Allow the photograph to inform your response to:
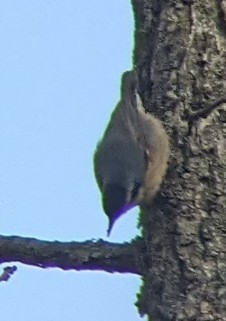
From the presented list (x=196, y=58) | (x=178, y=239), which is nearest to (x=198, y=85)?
(x=196, y=58)

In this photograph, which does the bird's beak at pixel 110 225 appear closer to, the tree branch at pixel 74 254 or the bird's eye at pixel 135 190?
the bird's eye at pixel 135 190

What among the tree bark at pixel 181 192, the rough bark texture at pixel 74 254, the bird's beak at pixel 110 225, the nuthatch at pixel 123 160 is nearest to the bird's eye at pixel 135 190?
the nuthatch at pixel 123 160

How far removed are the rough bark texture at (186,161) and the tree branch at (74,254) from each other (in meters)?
0.09

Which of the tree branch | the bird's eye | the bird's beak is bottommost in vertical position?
the bird's beak

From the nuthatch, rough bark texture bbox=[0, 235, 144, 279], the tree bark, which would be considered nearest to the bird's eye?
the nuthatch

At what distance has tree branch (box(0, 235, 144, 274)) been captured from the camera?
3197 mm

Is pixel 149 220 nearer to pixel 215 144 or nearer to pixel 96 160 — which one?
pixel 215 144

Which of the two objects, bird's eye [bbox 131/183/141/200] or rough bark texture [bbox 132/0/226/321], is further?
bird's eye [bbox 131/183/141/200]

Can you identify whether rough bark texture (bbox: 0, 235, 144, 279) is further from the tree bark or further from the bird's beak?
the bird's beak

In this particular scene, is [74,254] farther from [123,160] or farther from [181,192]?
[123,160]

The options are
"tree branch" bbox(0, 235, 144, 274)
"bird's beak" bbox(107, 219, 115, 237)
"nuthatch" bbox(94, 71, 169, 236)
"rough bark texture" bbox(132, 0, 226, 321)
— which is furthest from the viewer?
"bird's beak" bbox(107, 219, 115, 237)

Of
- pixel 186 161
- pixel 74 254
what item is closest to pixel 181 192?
pixel 186 161

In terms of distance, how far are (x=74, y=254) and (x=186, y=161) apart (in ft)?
1.72

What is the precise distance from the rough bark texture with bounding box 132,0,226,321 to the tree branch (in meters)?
0.09
